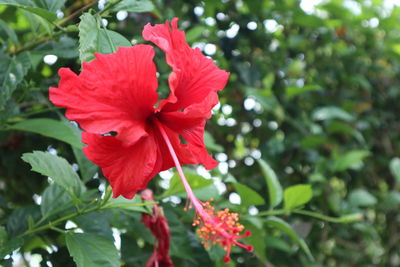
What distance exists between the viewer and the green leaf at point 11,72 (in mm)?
978

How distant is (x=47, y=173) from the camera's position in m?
0.90

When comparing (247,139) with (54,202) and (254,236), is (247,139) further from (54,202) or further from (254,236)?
(54,202)

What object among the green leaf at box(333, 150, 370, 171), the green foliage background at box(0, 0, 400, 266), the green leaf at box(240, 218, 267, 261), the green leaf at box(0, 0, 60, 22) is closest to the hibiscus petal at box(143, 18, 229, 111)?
the green foliage background at box(0, 0, 400, 266)

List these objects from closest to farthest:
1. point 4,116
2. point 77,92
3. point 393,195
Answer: point 77,92 → point 4,116 → point 393,195

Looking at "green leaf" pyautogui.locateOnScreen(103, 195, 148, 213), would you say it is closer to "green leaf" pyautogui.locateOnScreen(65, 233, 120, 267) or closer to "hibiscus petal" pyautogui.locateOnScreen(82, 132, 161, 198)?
"green leaf" pyautogui.locateOnScreen(65, 233, 120, 267)

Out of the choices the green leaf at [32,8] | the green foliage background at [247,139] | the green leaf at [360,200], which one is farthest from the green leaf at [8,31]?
the green leaf at [360,200]

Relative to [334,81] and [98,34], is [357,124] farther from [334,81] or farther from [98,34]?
[98,34]

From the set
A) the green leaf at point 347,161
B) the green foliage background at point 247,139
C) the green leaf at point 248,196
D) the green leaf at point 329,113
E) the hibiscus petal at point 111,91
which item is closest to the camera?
the hibiscus petal at point 111,91

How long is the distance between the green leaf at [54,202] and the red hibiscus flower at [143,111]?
12.7 inches

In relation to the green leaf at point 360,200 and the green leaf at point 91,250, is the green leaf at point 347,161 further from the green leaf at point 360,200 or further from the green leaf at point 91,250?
the green leaf at point 91,250

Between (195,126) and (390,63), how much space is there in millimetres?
2111

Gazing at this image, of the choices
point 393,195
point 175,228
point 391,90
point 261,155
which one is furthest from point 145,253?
point 391,90

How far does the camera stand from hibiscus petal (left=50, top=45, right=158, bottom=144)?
0.71 m

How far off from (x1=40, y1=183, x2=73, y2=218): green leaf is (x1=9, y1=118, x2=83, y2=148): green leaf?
0.44 ft
